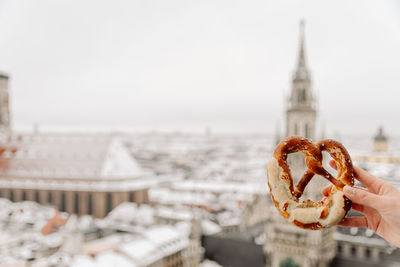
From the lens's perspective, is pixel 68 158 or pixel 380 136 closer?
pixel 380 136

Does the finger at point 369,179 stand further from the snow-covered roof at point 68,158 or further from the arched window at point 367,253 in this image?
the snow-covered roof at point 68,158

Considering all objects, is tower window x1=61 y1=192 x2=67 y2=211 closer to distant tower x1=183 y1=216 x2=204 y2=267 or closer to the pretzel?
distant tower x1=183 y1=216 x2=204 y2=267

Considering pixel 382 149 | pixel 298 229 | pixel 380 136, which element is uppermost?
pixel 380 136

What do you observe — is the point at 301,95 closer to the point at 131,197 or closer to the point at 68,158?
the point at 131,197

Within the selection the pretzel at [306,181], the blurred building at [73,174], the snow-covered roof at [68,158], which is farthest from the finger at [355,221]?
the snow-covered roof at [68,158]

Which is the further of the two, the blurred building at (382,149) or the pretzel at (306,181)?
the blurred building at (382,149)

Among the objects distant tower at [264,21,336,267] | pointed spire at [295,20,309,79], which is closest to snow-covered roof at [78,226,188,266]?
distant tower at [264,21,336,267]

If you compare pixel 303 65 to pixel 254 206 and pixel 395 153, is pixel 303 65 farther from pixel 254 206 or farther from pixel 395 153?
pixel 254 206

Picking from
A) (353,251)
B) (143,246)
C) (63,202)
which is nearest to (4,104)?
(63,202)
